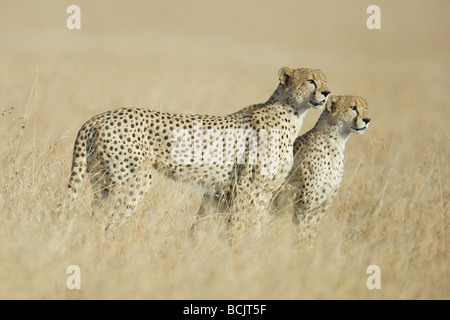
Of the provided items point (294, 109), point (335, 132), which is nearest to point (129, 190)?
point (294, 109)

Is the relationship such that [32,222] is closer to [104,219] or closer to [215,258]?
[104,219]

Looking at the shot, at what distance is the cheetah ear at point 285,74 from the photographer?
4.84 meters

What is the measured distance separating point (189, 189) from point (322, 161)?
0.99 metres

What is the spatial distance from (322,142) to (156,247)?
5.35ft

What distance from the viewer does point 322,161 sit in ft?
16.3

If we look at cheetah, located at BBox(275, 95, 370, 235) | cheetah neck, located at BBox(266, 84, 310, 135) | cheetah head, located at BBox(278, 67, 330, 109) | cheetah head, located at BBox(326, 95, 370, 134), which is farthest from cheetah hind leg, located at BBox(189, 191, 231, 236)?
cheetah head, located at BBox(326, 95, 370, 134)

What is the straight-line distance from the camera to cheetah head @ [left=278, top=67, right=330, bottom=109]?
4.79 meters

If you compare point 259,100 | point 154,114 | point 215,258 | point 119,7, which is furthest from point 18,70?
point 119,7

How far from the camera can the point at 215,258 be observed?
3.91 m

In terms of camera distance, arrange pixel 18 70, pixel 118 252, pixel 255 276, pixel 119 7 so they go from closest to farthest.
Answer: pixel 255 276 → pixel 118 252 → pixel 18 70 → pixel 119 7

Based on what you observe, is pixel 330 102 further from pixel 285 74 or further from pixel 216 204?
pixel 216 204

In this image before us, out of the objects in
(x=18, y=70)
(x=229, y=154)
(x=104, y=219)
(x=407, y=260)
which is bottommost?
(x=407, y=260)

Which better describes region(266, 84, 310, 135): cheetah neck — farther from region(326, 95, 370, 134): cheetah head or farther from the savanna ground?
the savanna ground

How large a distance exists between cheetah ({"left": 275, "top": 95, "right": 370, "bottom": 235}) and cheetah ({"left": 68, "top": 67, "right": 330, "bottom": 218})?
0.68ft
